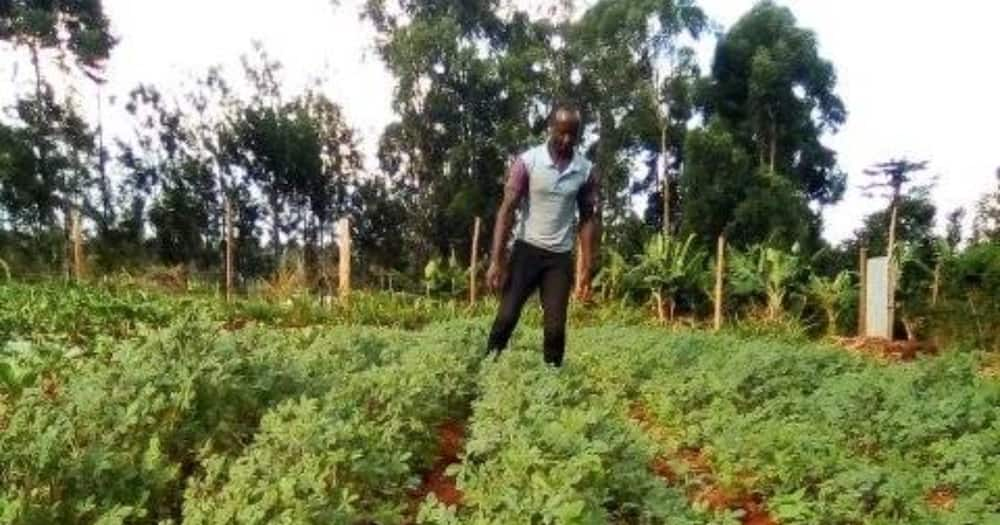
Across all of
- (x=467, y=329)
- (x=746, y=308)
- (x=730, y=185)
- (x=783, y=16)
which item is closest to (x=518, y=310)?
(x=467, y=329)

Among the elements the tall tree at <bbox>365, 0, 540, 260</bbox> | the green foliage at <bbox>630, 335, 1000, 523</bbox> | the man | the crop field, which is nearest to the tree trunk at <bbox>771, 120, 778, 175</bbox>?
the tall tree at <bbox>365, 0, 540, 260</bbox>

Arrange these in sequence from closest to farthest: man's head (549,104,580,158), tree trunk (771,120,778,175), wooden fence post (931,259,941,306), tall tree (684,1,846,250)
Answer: man's head (549,104,580,158) < wooden fence post (931,259,941,306) < tall tree (684,1,846,250) < tree trunk (771,120,778,175)

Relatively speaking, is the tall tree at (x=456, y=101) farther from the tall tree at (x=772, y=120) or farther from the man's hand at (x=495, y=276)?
the man's hand at (x=495, y=276)

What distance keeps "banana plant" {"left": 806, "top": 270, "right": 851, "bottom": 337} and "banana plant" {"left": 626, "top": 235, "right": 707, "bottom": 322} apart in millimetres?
2118

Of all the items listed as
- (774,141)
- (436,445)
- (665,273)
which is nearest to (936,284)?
(665,273)

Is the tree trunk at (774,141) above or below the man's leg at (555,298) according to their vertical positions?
above

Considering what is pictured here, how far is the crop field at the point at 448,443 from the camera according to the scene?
294 centimetres

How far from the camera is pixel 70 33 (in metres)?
32.4

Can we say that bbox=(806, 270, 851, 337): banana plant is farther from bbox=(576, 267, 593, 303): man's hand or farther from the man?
the man

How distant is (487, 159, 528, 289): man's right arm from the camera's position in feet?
19.9

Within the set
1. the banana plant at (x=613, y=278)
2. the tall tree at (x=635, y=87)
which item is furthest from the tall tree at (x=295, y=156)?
the banana plant at (x=613, y=278)

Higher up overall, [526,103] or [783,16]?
[783,16]

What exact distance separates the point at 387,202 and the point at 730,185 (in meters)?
13.6

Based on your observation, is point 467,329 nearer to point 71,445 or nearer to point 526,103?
point 71,445
